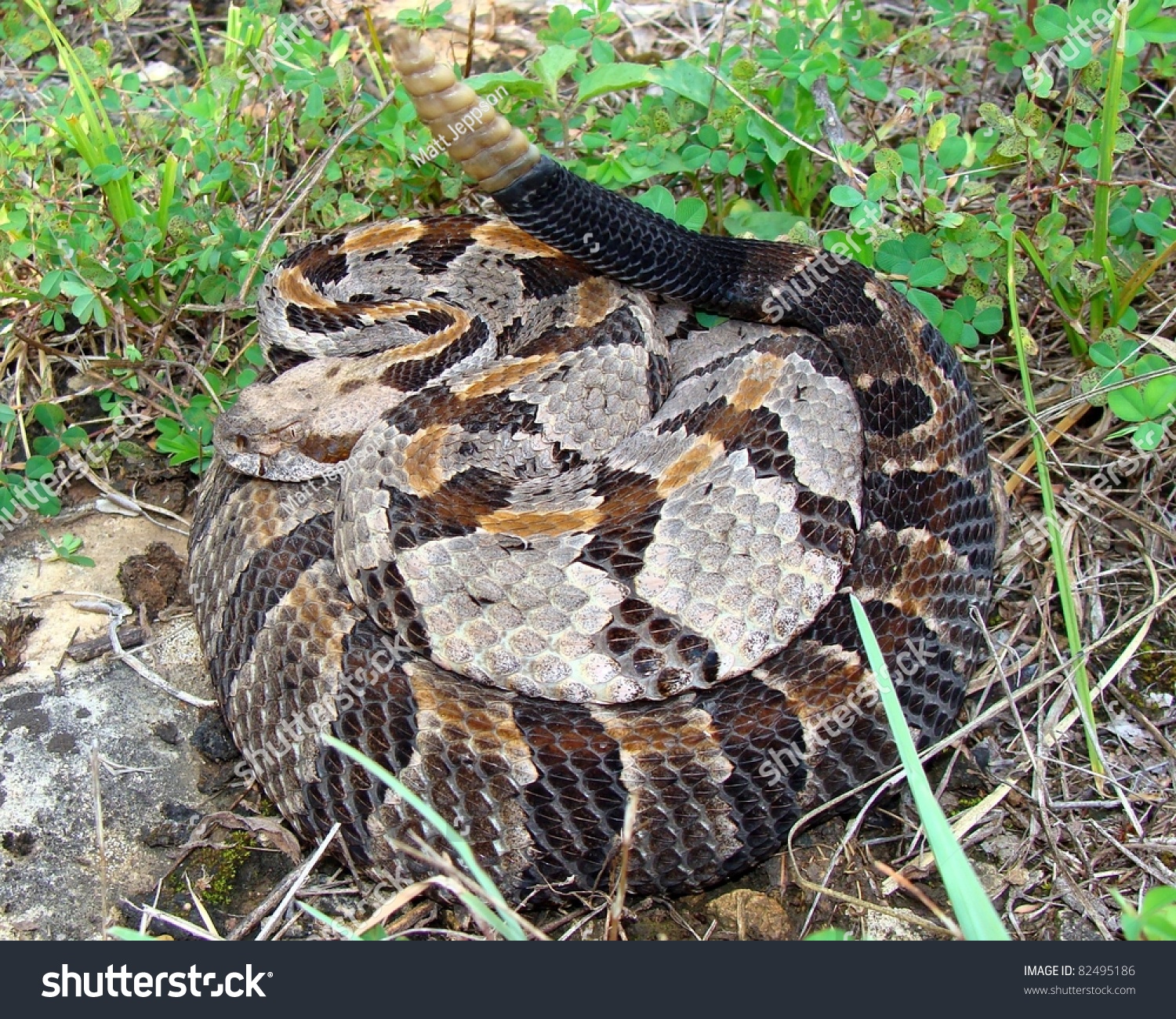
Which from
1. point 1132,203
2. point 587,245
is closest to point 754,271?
point 587,245

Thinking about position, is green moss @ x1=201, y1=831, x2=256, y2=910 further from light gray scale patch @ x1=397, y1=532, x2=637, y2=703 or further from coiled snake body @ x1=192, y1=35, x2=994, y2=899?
light gray scale patch @ x1=397, y1=532, x2=637, y2=703

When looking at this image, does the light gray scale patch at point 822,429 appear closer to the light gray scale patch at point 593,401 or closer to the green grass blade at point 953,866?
the light gray scale patch at point 593,401

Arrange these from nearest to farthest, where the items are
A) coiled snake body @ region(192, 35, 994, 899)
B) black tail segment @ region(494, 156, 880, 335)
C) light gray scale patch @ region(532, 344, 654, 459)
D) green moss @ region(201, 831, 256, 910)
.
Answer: coiled snake body @ region(192, 35, 994, 899), green moss @ region(201, 831, 256, 910), black tail segment @ region(494, 156, 880, 335), light gray scale patch @ region(532, 344, 654, 459)

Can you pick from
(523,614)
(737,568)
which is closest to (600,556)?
(523,614)

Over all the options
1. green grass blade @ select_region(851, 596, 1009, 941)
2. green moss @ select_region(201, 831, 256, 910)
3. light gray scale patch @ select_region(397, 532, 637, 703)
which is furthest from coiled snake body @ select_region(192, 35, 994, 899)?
green grass blade @ select_region(851, 596, 1009, 941)

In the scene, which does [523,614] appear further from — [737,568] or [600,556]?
[737,568]

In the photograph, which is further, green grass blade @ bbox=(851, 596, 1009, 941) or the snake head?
the snake head

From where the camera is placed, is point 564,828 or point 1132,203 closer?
point 564,828
